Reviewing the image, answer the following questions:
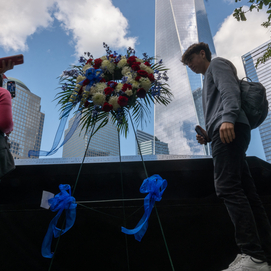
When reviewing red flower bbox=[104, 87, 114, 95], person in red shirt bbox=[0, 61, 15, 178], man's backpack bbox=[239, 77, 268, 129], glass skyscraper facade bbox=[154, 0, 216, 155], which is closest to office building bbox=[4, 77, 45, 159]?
person in red shirt bbox=[0, 61, 15, 178]

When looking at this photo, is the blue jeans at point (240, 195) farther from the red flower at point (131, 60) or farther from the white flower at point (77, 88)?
the white flower at point (77, 88)

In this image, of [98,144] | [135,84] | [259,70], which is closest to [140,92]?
[135,84]

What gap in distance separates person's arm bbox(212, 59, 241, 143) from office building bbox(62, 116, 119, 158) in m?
0.95

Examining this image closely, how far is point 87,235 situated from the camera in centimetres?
157

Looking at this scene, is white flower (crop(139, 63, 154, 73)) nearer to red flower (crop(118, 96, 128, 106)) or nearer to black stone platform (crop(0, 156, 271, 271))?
red flower (crop(118, 96, 128, 106))

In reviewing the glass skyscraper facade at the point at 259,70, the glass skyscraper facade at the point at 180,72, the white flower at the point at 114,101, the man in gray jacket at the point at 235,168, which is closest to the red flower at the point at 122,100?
the white flower at the point at 114,101

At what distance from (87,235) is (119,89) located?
122 centimetres

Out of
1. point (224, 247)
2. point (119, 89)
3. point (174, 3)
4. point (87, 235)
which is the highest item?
point (174, 3)

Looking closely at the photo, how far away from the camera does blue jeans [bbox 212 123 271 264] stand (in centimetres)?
Answer: 80

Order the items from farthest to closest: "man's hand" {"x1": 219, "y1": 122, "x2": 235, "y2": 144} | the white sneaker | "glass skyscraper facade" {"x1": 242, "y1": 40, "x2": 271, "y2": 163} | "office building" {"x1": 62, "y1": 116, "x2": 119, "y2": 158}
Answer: "glass skyscraper facade" {"x1": 242, "y1": 40, "x2": 271, "y2": 163}
"office building" {"x1": 62, "y1": 116, "x2": 119, "y2": 158}
"man's hand" {"x1": 219, "y1": 122, "x2": 235, "y2": 144}
the white sneaker

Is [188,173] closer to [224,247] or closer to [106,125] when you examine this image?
[224,247]

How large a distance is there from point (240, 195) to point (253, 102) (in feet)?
1.70

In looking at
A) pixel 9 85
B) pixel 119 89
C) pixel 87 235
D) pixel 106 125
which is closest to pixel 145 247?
pixel 87 235

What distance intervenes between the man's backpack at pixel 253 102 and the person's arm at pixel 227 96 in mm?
88
